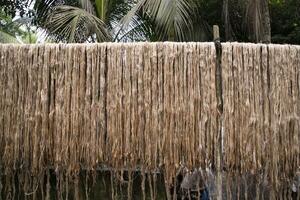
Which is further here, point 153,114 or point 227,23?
point 227,23

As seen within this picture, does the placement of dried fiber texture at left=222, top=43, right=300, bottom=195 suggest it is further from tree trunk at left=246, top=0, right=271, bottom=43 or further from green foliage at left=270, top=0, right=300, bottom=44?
green foliage at left=270, top=0, right=300, bottom=44

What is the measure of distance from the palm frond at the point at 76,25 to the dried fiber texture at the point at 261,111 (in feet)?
11.8

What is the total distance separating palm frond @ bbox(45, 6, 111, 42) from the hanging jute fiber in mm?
2917

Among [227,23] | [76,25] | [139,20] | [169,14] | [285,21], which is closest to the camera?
[169,14]

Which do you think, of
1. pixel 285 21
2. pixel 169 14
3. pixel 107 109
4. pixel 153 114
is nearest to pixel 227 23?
pixel 169 14

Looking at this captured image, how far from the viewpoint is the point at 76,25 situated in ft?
25.4

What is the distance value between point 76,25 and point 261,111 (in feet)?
13.3

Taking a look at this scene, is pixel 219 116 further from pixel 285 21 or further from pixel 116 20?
pixel 285 21

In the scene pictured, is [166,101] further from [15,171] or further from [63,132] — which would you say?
[15,171]

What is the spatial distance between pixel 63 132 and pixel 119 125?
567 mm

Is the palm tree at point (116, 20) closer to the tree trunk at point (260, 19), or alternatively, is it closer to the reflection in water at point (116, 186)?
the tree trunk at point (260, 19)

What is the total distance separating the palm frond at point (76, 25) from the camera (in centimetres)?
774

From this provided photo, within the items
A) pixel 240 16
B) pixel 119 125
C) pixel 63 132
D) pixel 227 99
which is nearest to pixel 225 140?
pixel 227 99

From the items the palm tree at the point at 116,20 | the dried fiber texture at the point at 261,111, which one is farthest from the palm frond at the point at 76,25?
the dried fiber texture at the point at 261,111
